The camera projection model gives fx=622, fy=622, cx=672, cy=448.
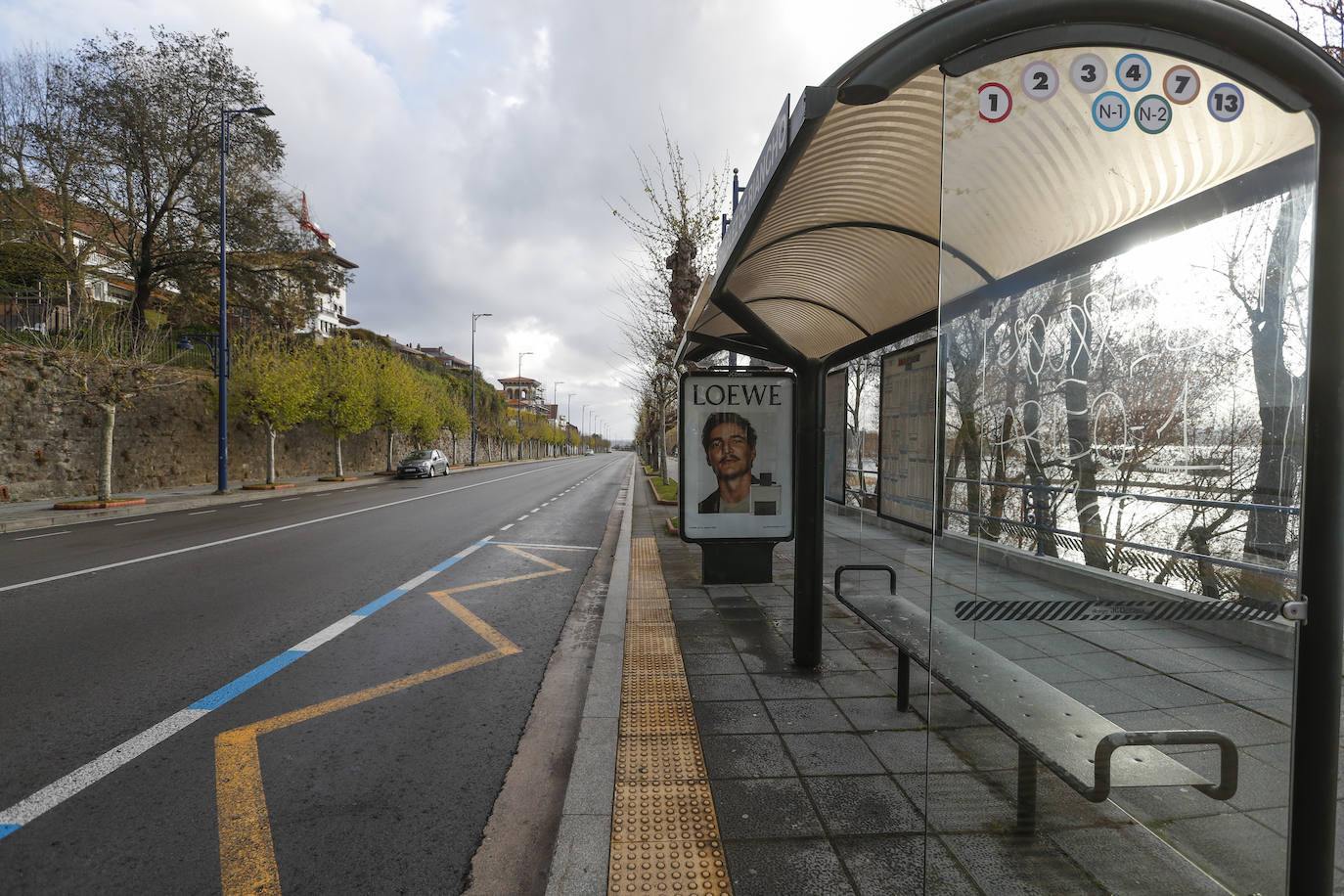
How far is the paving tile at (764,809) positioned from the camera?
8.00ft

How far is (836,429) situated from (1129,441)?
379 cm

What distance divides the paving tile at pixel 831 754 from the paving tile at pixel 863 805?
0.22 feet

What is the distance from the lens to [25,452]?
53.6 ft

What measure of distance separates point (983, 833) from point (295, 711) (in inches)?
146

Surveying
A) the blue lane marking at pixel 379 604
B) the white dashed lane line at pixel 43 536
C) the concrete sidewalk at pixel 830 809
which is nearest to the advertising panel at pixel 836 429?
the concrete sidewalk at pixel 830 809

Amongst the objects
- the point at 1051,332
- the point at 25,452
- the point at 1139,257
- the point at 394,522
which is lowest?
the point at 394,522

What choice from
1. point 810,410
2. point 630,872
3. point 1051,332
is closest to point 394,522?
point 810,410

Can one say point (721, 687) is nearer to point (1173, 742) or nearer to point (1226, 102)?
point (1173, 742)

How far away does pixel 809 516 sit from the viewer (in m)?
4.09

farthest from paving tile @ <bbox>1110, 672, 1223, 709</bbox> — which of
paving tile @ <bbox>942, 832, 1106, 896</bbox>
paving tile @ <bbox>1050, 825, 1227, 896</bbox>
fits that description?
paving tile @ <bbox>942, 832, 1106, 896</bbox>

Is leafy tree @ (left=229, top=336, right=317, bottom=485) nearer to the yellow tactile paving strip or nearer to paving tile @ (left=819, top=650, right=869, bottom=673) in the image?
the yellow tactile paving strip

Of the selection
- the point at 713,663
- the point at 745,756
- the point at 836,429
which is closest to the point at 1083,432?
the point at 745,756

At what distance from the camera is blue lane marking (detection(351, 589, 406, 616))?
5965 millimetres

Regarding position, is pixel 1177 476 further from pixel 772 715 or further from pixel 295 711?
pixel 295 711
